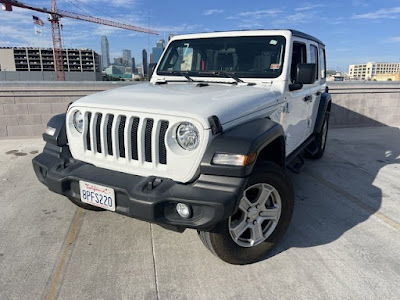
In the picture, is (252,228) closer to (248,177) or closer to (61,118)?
(248,177)

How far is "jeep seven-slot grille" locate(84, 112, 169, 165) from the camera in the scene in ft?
7.27

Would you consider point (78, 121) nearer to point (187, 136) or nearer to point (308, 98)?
point (187, 136)

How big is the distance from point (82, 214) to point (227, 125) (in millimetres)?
2079

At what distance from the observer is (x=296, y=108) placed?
3.61m

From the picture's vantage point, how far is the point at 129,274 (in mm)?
2389

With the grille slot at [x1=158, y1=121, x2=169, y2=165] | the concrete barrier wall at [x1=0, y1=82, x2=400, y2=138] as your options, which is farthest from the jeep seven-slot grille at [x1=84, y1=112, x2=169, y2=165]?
the concrete barrier wall at [x1=0, y1=82, x2=400, y2=138]

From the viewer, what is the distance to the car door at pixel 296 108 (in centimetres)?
334

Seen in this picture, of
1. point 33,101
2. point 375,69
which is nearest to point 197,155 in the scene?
point 33,101

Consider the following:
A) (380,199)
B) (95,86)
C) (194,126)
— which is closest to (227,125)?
(194,126)

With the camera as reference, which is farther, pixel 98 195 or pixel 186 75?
pixel 186 75

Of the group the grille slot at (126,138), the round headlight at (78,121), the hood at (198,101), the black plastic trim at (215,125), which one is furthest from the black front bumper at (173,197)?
the round headlight at (78,121)

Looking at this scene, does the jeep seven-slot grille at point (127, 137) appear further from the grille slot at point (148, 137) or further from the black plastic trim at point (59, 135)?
the black plastic trim at point (59, 135)

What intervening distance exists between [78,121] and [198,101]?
44.1 inches

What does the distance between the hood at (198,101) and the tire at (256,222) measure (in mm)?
511
